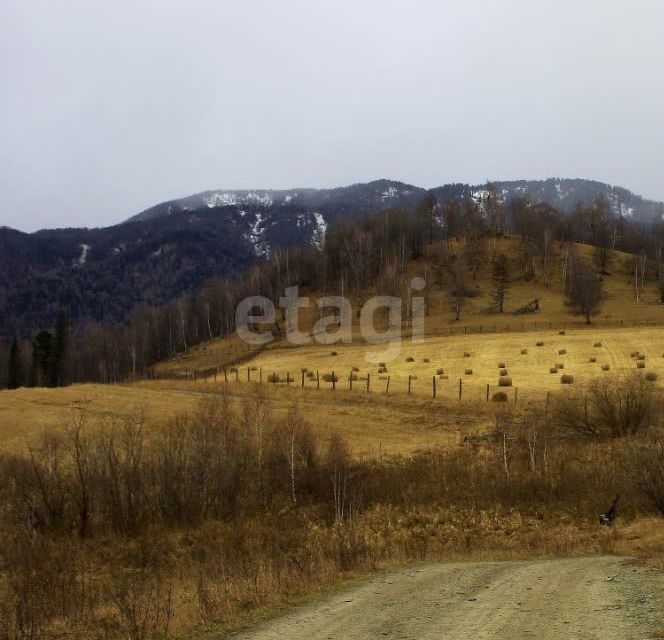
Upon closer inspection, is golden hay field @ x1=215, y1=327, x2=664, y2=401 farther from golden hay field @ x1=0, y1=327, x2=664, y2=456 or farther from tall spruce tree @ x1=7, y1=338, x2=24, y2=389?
tall spruce tree @ x1=7, y1=338, x2=24, y2=389

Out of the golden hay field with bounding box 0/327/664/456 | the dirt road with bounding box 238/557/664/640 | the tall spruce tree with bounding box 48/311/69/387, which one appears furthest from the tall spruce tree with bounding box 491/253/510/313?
the dirt road with bounding box 238/557/664/640

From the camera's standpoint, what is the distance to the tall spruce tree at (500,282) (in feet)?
311

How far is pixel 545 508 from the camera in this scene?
2403 cm

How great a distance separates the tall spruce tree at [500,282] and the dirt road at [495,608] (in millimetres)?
83297

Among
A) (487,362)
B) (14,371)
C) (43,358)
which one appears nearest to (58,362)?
(43,358)

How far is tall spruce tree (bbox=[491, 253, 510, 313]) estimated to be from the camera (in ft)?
311

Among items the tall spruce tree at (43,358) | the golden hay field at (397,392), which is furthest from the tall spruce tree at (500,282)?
the tall spruce tree at (43,358)

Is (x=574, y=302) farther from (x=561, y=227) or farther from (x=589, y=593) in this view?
(x=589, y=593)

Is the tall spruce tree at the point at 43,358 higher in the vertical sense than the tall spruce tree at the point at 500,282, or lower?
lower

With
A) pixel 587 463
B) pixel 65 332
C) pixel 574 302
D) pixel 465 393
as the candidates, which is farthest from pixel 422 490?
pixel 65 332

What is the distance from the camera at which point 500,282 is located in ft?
334

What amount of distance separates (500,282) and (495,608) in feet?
311

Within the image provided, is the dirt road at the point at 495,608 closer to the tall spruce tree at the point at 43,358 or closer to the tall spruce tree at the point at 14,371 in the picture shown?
the tall spruce tree at the point at 43,358

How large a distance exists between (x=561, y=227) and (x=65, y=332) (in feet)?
339
